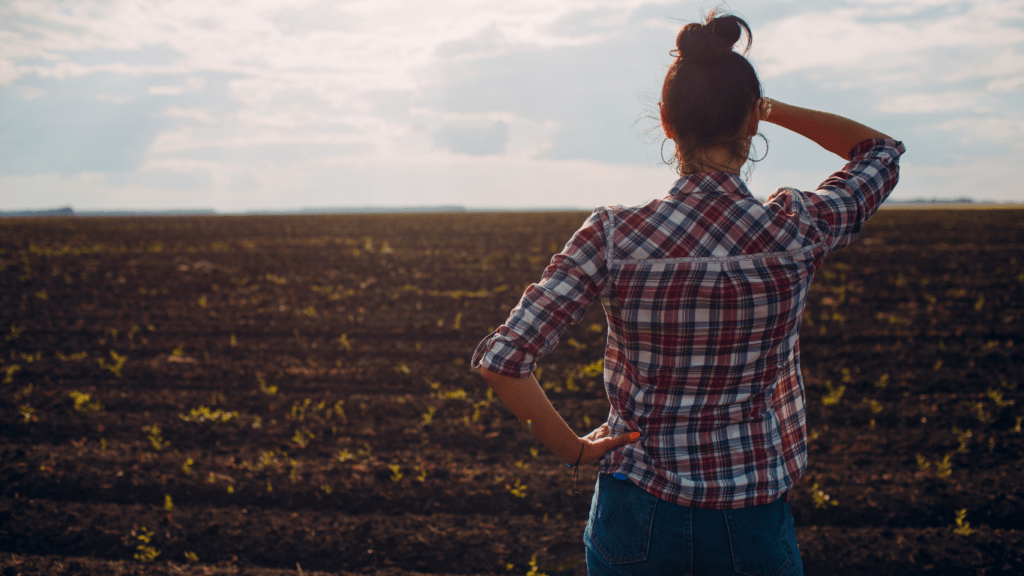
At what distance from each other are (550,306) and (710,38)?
0.69m

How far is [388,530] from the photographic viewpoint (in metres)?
4.45

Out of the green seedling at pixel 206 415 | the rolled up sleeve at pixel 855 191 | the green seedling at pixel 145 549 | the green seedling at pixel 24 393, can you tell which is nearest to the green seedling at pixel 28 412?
the green seedling at pixel 24 393

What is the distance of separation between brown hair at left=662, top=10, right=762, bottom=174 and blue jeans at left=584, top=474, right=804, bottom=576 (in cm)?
79

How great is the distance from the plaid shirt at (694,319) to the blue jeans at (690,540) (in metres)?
0.03

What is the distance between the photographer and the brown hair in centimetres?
124

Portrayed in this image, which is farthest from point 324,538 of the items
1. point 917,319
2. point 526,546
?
point 917,319

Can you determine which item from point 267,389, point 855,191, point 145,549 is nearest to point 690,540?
point 855,191

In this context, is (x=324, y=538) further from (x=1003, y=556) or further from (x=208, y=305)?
(x=208, y=305)

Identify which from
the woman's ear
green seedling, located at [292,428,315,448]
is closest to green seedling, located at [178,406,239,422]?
green seedling, located at [292,428,315,448]

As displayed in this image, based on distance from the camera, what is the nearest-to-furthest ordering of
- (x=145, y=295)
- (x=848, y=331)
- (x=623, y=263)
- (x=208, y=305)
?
(x=623, y=263)
(x=848, y=331)
(x=208, y=305)
(x=145, y=295)

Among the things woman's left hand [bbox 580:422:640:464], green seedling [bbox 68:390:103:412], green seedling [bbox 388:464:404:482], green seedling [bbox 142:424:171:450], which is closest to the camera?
woman's left hand [bbox 580:422:640:464]

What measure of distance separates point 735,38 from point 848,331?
9542 mm

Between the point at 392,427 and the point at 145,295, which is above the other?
the point at 145,295

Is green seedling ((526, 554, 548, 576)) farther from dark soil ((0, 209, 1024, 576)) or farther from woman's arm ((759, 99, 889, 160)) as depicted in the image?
woman's arm ((759, 99, 889, 160))
